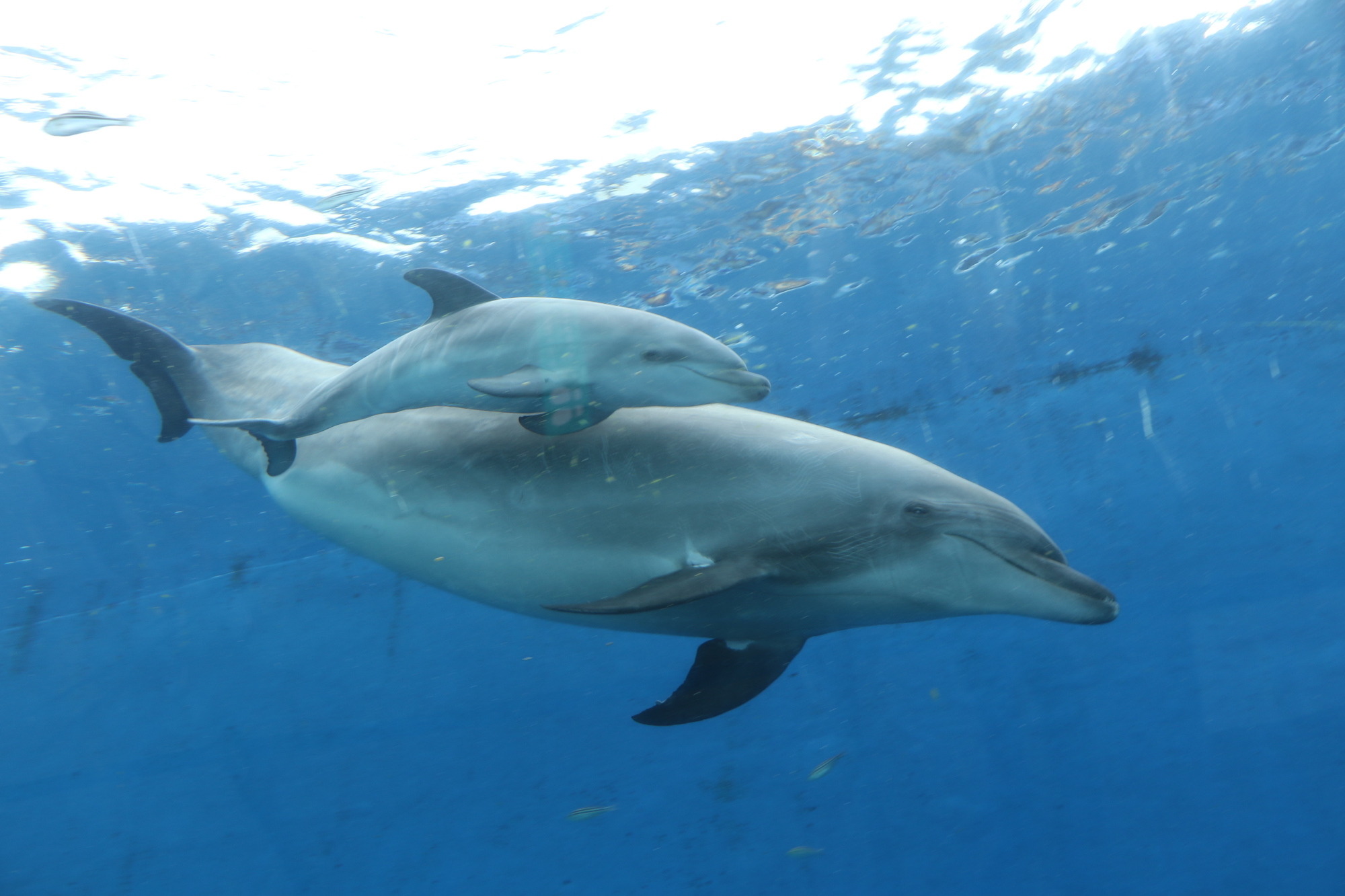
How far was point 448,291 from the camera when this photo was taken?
4.08 m

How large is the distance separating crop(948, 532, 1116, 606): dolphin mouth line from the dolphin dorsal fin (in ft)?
9.57

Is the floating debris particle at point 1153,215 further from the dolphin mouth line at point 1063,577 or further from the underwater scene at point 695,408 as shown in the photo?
the dolphin mouth line at point 1063,577

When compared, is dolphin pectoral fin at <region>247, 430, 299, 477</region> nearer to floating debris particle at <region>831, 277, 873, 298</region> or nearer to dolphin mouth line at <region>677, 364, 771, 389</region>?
dolphin mouth line at <region>677, 364, 771, 389</region>

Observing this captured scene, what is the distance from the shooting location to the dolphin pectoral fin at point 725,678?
4.02 meters

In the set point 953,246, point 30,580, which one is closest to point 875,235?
point 953,246

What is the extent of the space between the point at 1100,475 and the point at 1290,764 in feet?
17.4

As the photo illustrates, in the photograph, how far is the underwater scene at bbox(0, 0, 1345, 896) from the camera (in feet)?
25.4

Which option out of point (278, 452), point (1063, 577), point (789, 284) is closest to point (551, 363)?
point (278, 452)

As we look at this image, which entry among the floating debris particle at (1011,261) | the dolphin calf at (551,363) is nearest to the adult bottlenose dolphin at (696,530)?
the dolphin calf at (551,363)

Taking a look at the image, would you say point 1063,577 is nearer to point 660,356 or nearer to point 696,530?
point 696,530

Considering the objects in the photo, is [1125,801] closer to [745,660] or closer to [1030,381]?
[1030,381]

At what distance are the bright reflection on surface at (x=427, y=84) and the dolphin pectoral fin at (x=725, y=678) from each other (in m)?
7.22

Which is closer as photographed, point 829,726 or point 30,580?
point 829,726

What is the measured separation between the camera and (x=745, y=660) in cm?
410
